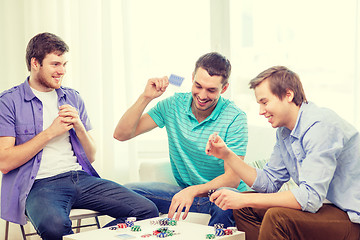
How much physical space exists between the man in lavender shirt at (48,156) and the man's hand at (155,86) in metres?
0.38

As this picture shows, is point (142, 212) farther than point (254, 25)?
No

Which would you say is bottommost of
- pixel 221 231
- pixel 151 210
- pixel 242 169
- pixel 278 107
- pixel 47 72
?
pixel 151 210

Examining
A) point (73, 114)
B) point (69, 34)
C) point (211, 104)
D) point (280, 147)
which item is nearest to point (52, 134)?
point (73, 114)

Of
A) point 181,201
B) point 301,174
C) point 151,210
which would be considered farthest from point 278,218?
point 151,210

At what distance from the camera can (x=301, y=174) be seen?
212cm

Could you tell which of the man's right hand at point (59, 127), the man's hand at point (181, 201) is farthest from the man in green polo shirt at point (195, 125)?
the man's right hand at point (59, 127)

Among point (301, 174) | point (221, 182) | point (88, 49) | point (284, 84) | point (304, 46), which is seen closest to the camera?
point (301, 174)

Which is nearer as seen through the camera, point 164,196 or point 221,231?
point 221,231

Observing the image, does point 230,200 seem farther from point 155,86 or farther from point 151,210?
point 155,86

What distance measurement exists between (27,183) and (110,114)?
4.22 ft

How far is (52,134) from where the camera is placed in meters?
2.61

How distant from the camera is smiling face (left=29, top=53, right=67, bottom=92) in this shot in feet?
8.95

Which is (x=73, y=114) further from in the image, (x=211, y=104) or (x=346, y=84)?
(x=346, y=84)

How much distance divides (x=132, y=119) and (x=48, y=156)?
Answer: 0.48 metres
